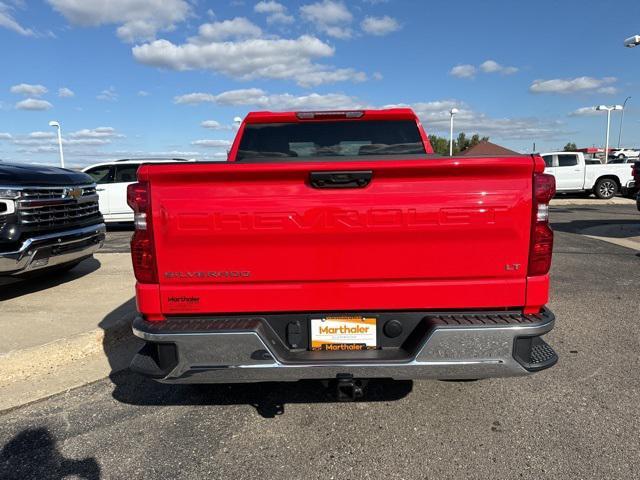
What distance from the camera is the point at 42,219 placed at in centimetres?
504

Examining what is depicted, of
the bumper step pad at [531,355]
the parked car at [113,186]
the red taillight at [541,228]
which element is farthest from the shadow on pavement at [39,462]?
the parked car at [113,186]

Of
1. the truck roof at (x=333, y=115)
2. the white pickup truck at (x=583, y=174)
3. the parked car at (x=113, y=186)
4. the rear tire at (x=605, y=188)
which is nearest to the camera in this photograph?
the truck roof at (x=333, y=115)

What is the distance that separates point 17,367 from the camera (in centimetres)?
361

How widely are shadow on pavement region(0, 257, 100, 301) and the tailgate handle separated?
15.1 feet

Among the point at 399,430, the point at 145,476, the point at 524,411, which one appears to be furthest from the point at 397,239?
the point at 145,476

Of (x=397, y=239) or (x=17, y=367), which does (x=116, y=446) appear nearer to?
(x=17, y=367)

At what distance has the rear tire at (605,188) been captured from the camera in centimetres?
1981

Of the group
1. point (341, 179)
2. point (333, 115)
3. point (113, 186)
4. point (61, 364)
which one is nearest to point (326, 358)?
point (341, 179)

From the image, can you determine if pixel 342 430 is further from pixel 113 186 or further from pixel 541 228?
pixel 113 186

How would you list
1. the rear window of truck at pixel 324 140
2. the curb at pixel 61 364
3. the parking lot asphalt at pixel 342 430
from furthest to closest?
the rear window of truck at pixel 324 140
the curb at pixel 61 364
the parking lot asphalt at pixel 342 430

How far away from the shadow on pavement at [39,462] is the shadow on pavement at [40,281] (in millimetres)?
3149

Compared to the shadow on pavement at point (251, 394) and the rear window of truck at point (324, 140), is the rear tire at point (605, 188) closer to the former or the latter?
the rear window of truck at point (324, 140)

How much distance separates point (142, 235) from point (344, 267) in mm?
1096

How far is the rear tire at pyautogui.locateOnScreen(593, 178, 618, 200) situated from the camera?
19809mm
